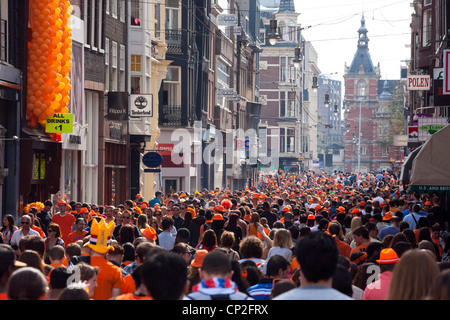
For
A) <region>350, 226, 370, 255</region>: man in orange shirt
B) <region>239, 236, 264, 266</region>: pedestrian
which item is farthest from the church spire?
<region>239, 236, 264, 266</region>: pedestrian

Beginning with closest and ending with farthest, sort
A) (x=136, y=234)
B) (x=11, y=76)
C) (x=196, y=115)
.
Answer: (x=136, y=234) → (x=11, y=76) → (x=196, y=115)

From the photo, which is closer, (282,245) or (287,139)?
(282,245)

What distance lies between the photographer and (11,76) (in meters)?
23.6

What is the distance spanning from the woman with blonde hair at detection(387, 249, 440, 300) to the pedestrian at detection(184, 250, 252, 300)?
3.30 feet

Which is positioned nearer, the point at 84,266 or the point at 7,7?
the point at 84,266

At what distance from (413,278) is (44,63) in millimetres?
20366

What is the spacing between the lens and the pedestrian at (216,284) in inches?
235

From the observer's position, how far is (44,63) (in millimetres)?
24797

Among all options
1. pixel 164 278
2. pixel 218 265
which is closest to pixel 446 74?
pixel 218 265

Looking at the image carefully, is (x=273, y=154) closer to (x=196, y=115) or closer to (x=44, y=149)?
(x=196, y=115)

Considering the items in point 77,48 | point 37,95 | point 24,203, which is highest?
point 77,48

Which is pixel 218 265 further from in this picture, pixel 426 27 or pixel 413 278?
pixel 426 27

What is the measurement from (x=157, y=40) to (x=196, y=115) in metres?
9.18

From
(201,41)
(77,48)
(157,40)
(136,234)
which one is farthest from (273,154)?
(136,234)
